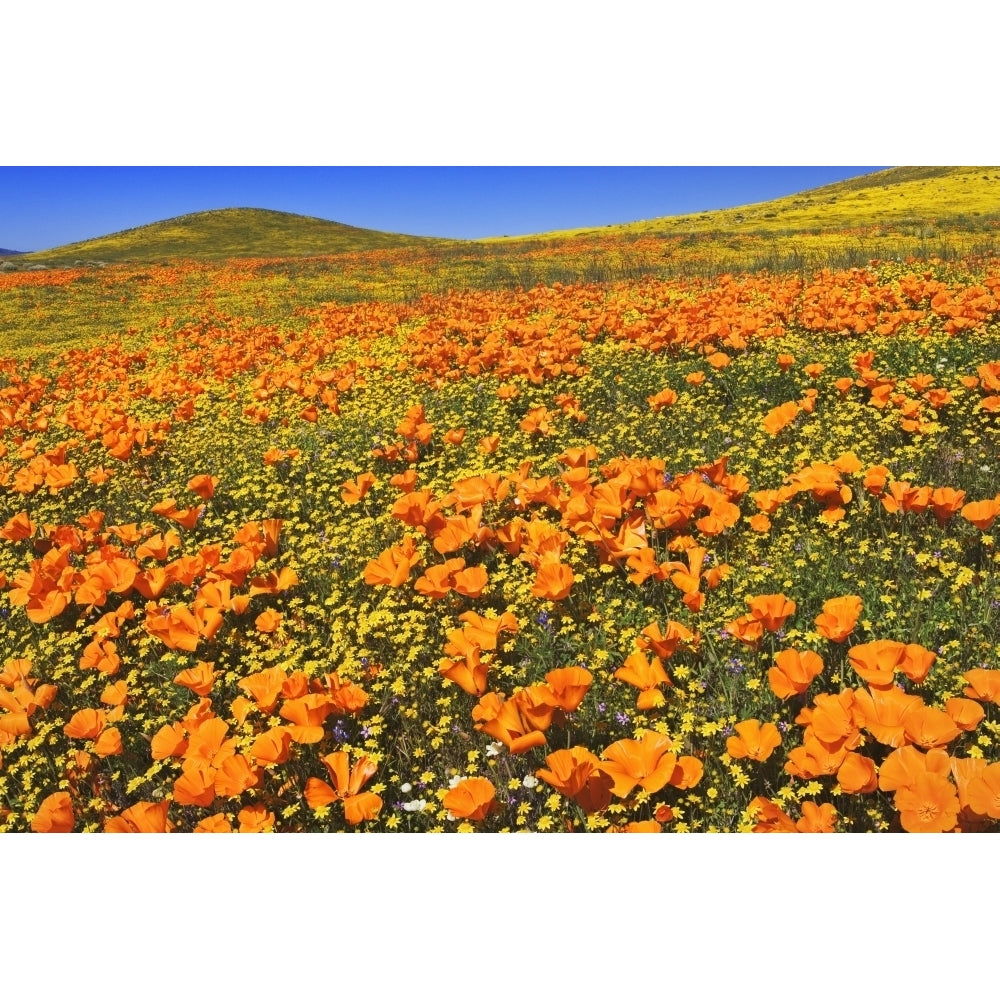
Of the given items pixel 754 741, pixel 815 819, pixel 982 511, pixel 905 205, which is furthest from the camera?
pixel 905 205

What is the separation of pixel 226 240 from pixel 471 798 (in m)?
51.0

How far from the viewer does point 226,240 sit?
46188mm

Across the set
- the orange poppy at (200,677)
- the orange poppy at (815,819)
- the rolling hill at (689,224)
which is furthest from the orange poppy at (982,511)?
the rolling hill at (689,224)

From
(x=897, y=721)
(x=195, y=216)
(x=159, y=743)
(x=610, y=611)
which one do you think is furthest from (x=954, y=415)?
(x=195, y=216)

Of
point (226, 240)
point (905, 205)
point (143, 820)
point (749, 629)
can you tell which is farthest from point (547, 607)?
point (226, 240)

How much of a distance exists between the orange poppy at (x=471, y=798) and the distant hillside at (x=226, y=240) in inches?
1484

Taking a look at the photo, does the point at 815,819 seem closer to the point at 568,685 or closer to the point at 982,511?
the point at 568,685

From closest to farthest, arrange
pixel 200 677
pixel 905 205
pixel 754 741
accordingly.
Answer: pixel 754 741 → pixel 200 677 → pixel 905 205

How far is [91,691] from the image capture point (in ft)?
10.3

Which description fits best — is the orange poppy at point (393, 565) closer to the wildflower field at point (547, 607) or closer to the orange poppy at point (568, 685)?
the wildflower field at point (547, 607)

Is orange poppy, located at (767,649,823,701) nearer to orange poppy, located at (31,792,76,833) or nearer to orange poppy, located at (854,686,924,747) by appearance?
orange poppy, located at (854,686,924,747)

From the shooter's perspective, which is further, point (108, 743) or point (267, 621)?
point (267, 621)

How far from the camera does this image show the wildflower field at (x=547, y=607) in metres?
2.05

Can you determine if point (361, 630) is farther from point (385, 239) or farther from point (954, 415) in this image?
point (385, 239)
